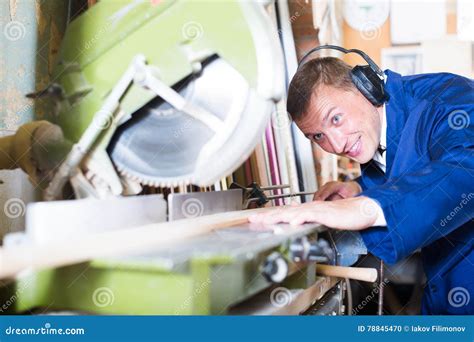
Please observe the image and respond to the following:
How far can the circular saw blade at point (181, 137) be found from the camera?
964mm

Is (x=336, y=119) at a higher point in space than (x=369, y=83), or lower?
lower

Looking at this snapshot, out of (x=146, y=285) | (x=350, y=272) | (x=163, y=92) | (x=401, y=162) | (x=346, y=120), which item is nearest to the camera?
(x=146, y=285)

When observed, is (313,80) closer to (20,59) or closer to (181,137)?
(181,137)

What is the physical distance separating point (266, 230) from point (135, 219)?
25 cm

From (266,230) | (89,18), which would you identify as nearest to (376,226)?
(266,230)

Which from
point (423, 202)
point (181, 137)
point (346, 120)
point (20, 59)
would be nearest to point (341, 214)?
point (423, 202)

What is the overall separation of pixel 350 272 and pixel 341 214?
244 mm

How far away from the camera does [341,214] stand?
97cm

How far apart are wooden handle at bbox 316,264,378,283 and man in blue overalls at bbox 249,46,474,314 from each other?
74mm

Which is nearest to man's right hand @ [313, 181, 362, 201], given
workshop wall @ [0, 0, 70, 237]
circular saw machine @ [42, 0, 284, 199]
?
circular saw machine @ [42, 0, 284, 199]

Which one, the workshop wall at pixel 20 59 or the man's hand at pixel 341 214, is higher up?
the workshop wall at pixel 20 59

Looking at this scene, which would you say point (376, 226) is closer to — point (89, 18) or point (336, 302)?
point (336, 302)

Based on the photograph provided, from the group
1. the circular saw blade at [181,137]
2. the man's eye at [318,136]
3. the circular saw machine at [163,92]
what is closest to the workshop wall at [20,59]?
the circular saw machine at [163,92]

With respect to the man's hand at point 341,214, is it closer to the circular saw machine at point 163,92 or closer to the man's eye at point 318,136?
the circular saw machine at point 163,92
